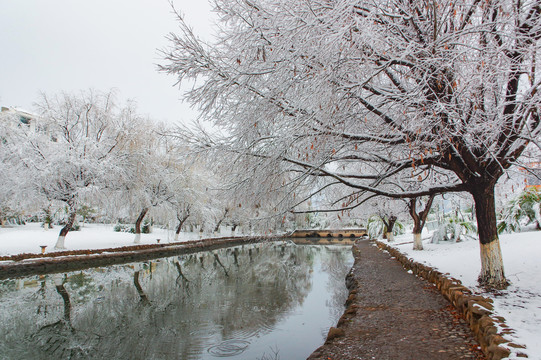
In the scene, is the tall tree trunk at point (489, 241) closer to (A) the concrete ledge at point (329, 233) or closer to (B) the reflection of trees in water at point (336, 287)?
(B) the reflection of trees in water at point (336, 287)

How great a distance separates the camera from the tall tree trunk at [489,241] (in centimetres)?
548

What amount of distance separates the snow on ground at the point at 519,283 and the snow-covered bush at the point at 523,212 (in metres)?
1.84

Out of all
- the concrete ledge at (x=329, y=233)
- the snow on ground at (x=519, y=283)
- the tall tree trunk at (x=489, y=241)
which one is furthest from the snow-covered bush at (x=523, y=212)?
the concrete ledge at (x=329, y=233)

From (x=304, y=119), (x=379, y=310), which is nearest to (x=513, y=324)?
(x=379, y=310)

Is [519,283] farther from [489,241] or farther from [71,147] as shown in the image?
[71,147]

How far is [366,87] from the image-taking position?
4.54 meters

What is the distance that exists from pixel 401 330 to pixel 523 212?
9.61 m

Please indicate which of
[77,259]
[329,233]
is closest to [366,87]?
[77,259]

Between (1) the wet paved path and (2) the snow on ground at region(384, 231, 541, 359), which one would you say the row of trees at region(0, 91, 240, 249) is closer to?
(1) the wet paved path

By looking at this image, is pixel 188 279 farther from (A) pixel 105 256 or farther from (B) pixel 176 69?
(B) pixel 176 69

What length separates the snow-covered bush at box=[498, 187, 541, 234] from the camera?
34.9ft

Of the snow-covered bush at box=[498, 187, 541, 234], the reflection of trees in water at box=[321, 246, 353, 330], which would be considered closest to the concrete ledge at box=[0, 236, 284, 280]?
the reflection of trees in water at box=[321, 246, 353, 330]

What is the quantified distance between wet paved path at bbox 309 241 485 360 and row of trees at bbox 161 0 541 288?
129 centimetres

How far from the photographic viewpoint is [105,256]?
16.1 m
